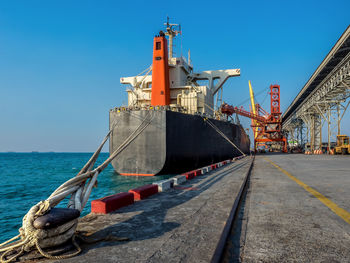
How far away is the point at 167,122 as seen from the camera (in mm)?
18312

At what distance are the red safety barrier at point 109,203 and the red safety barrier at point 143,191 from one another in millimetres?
750

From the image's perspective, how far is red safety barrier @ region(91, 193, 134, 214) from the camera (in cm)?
584

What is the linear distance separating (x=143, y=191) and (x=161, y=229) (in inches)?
124

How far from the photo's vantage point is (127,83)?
30141mm

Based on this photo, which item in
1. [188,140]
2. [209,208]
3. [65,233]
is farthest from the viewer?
[188,140]

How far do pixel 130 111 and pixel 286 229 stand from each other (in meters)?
16.4

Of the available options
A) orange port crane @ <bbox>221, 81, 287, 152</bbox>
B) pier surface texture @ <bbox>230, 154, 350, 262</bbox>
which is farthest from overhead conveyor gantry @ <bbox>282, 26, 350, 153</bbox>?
pier surface texture @ <bbox>230, 154, 350, 262</bbox>

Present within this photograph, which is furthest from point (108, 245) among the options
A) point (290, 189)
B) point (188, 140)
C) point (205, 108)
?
point (205, 108)

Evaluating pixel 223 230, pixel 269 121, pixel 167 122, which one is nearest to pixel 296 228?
pixel 223 230

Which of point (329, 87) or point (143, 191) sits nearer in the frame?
point (143, 191)

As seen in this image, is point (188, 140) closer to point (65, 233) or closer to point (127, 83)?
point (127, 83)

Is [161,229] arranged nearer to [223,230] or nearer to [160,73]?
[223,230]

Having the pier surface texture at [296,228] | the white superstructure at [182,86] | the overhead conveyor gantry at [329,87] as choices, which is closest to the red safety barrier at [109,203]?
the pier surface texture at [296,228]

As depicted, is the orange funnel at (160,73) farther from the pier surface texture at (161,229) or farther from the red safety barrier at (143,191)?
the pier surface texture at (161,229)
